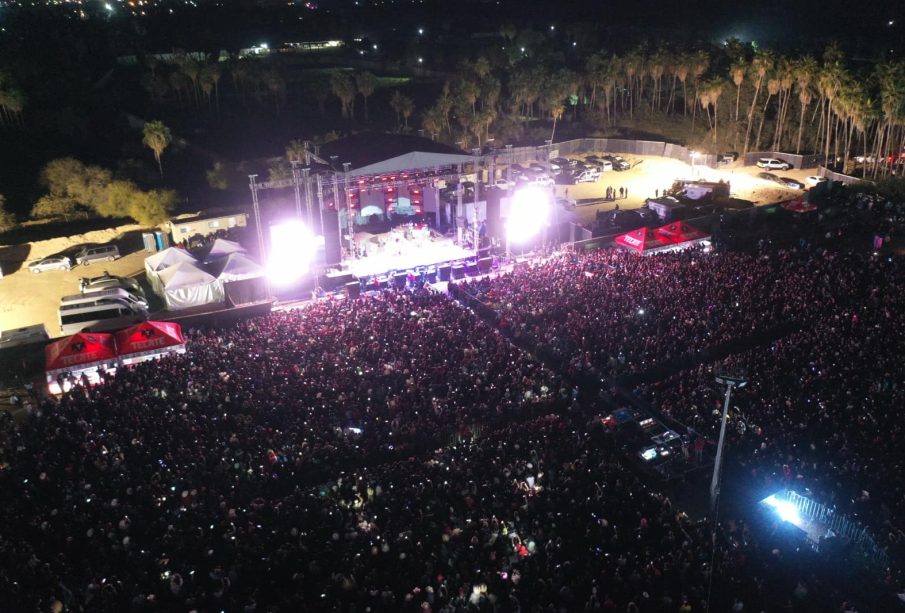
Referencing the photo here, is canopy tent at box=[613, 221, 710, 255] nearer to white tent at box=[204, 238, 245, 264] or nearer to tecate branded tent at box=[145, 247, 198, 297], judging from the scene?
white tent at box=[204, 238, 245, 264]

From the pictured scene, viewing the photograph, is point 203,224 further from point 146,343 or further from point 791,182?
point 791,182

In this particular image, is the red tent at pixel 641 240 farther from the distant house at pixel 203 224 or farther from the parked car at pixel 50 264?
the parked car at pixel 50 264

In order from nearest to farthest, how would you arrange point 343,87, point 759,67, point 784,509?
point 784,509, point 759,67, point 343,87

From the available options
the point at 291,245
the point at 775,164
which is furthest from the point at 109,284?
the point at 775,164

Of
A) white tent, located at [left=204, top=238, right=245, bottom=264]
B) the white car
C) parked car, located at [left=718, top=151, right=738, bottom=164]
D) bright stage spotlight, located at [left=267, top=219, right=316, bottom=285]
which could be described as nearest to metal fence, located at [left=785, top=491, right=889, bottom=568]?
bright stage spotlight, located at [left=267, top=219, right=316, bottom=285]

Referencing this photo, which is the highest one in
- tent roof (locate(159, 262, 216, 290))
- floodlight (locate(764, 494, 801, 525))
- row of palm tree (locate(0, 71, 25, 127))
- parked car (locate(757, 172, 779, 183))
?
row of palm tree (locate(0, 71, 25, 127))

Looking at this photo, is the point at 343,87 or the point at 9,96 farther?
the point at 343,87

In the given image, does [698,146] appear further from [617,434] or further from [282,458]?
[282,458]

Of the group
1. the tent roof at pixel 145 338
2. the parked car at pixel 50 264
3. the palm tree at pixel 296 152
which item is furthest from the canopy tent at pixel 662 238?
the parked car at pixel 50 264
